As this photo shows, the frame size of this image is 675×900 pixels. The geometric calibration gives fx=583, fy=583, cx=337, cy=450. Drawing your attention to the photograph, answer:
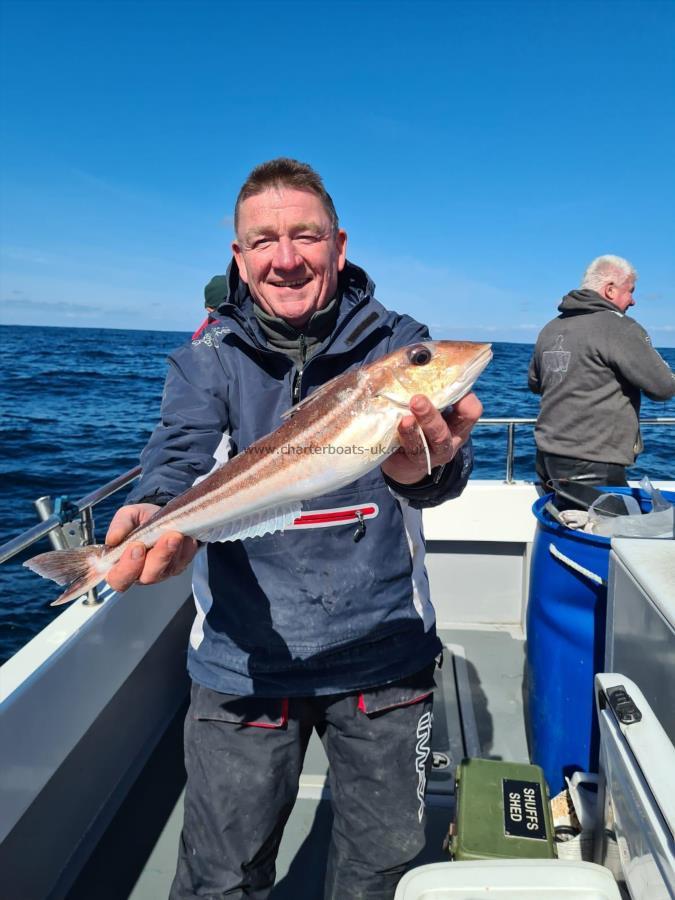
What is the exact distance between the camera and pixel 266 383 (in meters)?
2.86

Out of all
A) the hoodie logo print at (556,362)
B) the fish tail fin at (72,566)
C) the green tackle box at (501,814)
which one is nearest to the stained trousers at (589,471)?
the hoodie logo print at (556,362)

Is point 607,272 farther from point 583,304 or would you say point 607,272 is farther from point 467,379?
point 467,379

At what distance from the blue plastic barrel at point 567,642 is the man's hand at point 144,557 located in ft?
8.09

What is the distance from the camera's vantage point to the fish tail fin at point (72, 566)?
2504mm

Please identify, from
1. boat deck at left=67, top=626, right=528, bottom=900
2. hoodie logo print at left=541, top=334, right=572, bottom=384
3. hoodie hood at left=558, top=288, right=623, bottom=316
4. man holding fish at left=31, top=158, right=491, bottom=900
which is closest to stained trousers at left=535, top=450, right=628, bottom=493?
hoodie logo print at left=541, top=334, right=572, bottom=384

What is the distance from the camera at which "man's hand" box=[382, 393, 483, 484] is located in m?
2.26

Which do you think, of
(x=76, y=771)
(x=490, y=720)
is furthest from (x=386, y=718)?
(x=490, y=720)

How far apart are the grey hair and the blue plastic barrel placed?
11.0 feet

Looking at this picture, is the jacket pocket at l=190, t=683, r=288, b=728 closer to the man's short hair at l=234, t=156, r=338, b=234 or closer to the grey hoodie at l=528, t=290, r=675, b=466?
the man's short hair at l=234, t=156, r=338, b=234

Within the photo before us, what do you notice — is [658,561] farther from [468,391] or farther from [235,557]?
[235,557]

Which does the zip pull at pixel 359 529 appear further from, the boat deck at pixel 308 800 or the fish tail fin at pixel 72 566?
the boat deck at pixel 308 800

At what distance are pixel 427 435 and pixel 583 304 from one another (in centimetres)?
446

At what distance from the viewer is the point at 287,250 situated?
8.96ft

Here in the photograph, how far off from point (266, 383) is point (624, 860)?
2.38 metres
